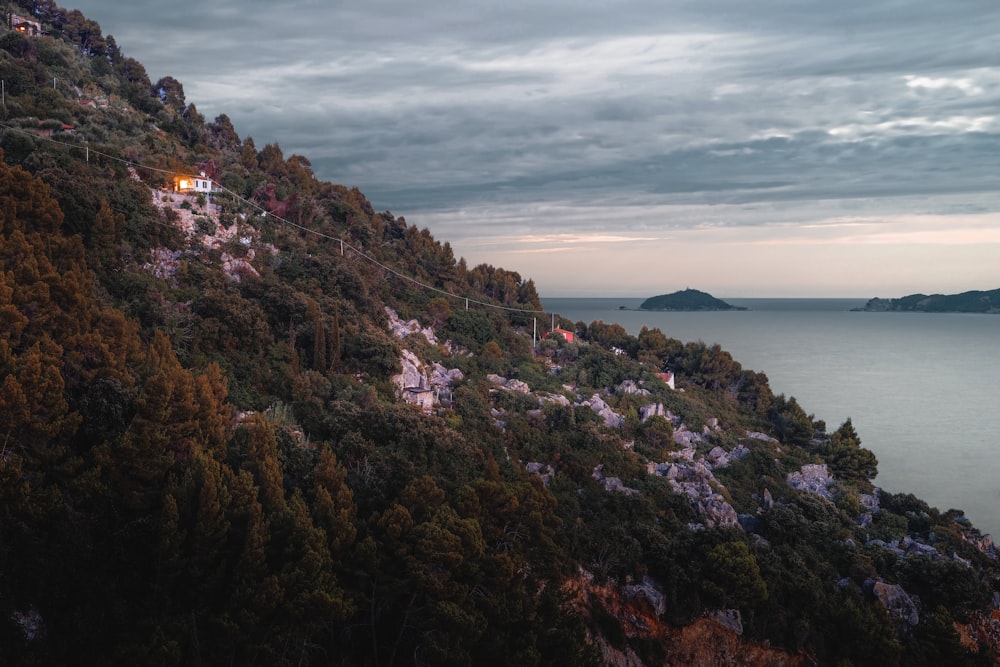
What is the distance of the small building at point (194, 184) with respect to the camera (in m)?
37.9

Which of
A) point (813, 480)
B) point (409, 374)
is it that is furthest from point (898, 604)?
point (409, 374)

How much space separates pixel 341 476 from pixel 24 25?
52177 millimetres

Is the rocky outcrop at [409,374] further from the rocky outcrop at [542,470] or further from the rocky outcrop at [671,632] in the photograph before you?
the rocky outcrop at [671,632]

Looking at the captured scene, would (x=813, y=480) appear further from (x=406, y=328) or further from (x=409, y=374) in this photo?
(x=406, y=328)

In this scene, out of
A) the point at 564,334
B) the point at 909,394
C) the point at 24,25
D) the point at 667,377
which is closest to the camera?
the point at 667,377

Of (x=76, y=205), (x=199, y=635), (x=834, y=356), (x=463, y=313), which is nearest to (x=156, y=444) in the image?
(x=199, y=635)

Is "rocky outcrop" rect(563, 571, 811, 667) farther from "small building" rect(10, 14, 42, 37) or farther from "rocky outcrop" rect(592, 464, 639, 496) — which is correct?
"small building" rect(10, 14, 42, 37)

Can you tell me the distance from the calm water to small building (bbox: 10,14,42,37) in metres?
58.6

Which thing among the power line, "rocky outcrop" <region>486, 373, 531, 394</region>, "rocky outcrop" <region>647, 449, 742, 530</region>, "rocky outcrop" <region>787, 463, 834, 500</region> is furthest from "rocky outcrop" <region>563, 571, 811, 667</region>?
the power line

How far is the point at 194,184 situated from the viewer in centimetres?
3875

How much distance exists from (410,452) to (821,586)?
14711 millimetres

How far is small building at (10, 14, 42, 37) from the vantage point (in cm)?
5238

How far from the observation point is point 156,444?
16969mm

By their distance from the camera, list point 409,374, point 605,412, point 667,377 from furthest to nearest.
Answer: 1. point 667,377
2. point 605,412
3. point 409,374
